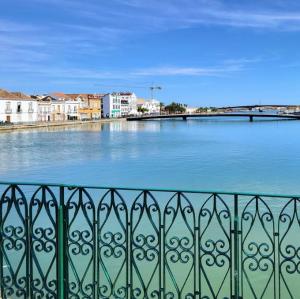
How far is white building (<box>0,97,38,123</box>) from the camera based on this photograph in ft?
255

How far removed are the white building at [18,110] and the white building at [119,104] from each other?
138 ft

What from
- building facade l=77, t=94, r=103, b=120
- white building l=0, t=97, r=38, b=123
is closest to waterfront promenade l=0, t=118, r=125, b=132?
white building l=0, t=97, r=38, b=123

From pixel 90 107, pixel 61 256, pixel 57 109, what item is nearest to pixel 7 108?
pixel 57 109

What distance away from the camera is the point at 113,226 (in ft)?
39.9

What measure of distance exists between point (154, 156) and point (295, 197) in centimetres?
3263

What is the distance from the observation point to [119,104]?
138 m

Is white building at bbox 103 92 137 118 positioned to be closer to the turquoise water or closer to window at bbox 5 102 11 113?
window at bbox 5 102 11 113

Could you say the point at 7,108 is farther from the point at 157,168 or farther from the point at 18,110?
the point at 157,168

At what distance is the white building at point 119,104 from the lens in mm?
131000

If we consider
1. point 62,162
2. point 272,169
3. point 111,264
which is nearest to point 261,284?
point 111,264

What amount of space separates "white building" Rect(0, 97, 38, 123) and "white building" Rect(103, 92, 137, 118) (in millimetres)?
42208

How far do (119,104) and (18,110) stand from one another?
57520 millimetres

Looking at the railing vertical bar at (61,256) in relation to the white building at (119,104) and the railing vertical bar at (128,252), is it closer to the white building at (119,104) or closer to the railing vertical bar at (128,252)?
the railing vertical bar at (128,252)

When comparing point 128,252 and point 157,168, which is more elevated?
point 128,252
